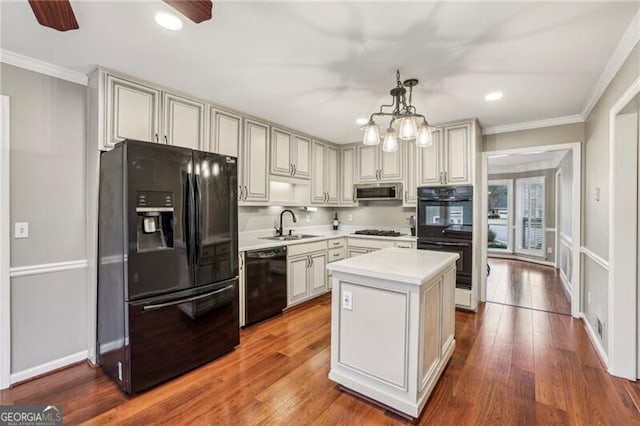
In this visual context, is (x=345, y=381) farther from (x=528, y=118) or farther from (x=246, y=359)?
(x=528, y=118)

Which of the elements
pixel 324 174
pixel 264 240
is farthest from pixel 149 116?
pixel 324 174

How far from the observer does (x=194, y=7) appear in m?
1.39

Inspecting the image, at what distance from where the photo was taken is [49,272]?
236 centimetres

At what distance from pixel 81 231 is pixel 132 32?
1.69 metres

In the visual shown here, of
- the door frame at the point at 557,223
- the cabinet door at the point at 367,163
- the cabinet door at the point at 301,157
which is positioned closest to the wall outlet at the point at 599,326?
the cabinet door at the point at 367,163

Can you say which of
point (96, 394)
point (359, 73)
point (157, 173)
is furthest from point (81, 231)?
point (359, 73)

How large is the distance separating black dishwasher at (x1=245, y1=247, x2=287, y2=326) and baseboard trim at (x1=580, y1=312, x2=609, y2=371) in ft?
10.0

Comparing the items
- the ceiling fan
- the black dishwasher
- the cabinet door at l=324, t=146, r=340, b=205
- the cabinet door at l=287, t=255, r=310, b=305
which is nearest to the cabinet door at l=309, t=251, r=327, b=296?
the cabinet door at l=287, t=255, r=310, b=305

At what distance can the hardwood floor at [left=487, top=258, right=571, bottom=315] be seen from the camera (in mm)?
4102

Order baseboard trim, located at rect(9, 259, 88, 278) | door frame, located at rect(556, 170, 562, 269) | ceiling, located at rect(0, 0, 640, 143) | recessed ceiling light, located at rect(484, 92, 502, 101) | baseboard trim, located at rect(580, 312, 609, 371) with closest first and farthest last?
ceiling, located at rect(0, 0, 640, 143)
baseboard trim, located at rect(9, 259, 88, 278)
baseboard trim, located at rect(580, 312, 609, 371)
recessed ceiling light, located at rect(484, 92, 502, 101)
door frame, located at rect(556, 170, 562, 269)

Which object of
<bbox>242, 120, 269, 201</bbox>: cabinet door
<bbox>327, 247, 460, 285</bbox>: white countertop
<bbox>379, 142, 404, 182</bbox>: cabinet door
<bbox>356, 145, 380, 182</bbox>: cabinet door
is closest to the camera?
<bbox>327, 247, 460, 285</bbox>: white countertop

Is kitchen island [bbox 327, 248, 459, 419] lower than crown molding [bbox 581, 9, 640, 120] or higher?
lower

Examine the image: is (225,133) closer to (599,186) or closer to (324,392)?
(324,392)

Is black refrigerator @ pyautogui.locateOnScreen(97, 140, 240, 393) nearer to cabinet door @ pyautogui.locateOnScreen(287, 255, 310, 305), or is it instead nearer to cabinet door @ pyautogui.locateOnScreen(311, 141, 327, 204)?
cabinet door @ pyautogui.locateOnScreen(287, 255, 310, 305)
